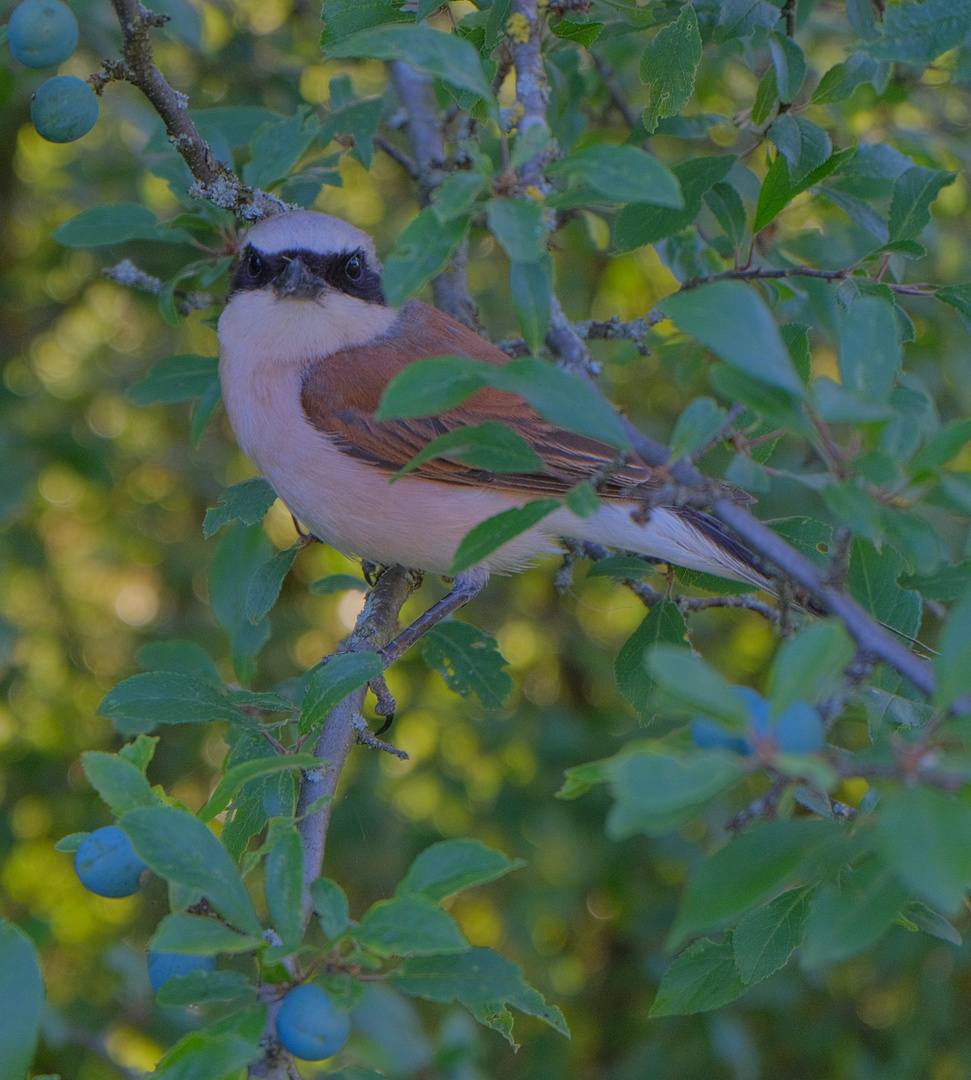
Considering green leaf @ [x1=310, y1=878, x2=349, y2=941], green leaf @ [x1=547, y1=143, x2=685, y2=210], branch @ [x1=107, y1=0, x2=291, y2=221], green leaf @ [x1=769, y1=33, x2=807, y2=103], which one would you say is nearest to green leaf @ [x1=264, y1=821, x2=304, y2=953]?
green leaf @ [x1=310, y1=878, x2=349, y2=941]

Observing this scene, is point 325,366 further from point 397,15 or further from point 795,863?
point 795,863

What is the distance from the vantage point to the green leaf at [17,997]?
4.49 ft

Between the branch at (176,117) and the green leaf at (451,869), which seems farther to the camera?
the branch at (176,117)

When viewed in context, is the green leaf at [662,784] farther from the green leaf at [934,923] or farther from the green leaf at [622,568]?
the green leaf at [622,568]

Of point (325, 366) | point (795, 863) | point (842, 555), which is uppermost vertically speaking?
point (842, 555)

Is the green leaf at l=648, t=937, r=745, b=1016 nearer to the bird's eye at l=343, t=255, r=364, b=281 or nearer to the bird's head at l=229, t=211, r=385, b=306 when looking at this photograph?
the bird's head at l=229, t=211, r=385, b=306

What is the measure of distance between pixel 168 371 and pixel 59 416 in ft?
7.62

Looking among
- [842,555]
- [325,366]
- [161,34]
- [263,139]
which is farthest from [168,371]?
[842,555]

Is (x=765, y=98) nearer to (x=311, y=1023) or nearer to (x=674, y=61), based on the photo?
A: (x=674, y=61)

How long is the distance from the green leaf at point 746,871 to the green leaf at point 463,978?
12.4 inches

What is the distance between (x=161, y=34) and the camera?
361cm

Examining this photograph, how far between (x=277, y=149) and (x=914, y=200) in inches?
57.6

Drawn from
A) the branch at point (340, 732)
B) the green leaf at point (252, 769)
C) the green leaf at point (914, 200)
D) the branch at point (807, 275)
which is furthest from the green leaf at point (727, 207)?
the green leaf at point (252, 769)

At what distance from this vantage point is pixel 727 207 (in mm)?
2555
